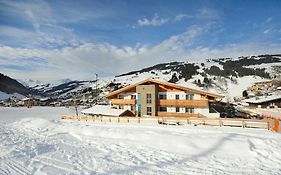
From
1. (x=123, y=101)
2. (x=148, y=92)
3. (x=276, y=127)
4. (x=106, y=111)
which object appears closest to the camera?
(x=276, y=127)

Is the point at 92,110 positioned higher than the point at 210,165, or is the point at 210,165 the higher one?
the point at 92,110

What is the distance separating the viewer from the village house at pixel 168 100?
3631cm

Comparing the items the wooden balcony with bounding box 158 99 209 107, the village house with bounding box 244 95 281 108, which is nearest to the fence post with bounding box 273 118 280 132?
the wooden balcony with bounding box 158 99 209 107

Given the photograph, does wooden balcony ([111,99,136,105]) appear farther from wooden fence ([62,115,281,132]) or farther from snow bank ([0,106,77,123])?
snow bank ([0,106,77,123])

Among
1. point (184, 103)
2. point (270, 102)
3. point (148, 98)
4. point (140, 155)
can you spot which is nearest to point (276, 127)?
point (184, 103)

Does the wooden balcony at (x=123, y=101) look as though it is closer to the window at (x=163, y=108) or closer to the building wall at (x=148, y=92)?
the building wall at (x=148, y=92)

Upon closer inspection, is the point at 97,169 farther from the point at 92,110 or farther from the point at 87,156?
the point at 92,110

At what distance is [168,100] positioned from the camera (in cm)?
3775

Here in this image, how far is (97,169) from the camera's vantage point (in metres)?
11.7

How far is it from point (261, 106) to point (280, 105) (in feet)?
13.1

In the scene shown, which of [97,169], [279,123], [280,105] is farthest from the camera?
[280,105]

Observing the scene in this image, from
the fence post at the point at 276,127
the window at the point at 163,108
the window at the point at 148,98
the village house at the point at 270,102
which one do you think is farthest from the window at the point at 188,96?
the village house at the point at 270,102

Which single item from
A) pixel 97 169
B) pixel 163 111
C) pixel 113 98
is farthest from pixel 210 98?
pixel 97 169

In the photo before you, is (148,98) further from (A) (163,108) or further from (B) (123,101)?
(B) (123,101)
